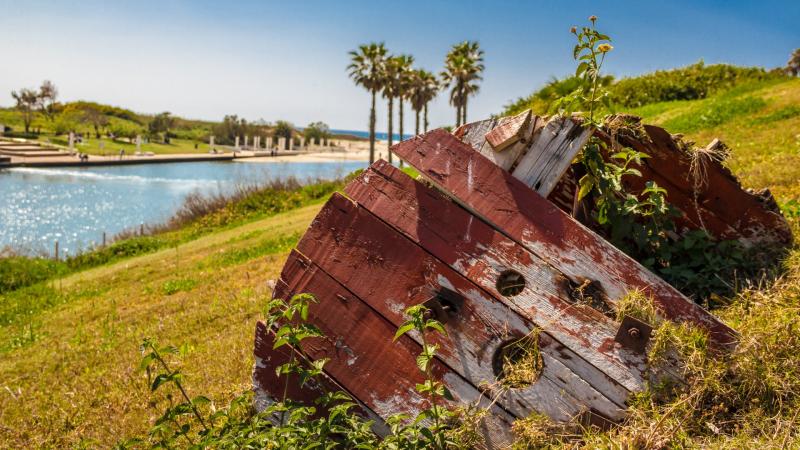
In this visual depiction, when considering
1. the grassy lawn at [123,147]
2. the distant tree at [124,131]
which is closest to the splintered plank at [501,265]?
the grassy lawn at [123,147]

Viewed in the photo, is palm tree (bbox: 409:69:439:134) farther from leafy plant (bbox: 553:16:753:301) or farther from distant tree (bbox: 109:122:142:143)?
distant tree (bbox: 109:122:142:143)

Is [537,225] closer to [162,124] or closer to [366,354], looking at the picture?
[366,354]

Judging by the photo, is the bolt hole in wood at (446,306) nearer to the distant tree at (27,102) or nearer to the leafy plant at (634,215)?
the leafy plant at (634,215)

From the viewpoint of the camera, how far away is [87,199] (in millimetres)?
46531

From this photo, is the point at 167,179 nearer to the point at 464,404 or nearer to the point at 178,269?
the point at 178,269

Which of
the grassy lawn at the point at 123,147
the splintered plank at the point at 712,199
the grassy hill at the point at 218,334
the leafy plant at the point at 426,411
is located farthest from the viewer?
the grassy lawn at the point at 123,147

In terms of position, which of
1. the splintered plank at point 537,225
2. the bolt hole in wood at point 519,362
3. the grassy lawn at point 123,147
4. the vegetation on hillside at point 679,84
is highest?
the vegetation on hillside at point 679,84

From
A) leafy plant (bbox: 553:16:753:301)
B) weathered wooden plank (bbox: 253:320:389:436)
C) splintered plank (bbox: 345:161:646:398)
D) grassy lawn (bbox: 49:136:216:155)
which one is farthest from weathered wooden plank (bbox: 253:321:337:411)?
grassy lawn (bbox: 49:136:216:155)

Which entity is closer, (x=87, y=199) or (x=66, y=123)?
(x=87, y=199)

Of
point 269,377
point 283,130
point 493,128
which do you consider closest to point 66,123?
point 283,130

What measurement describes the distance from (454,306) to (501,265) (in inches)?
11.0

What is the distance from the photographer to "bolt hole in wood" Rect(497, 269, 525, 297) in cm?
257

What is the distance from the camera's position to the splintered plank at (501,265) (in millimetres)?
2381

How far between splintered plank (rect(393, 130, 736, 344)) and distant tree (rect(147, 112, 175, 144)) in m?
117
